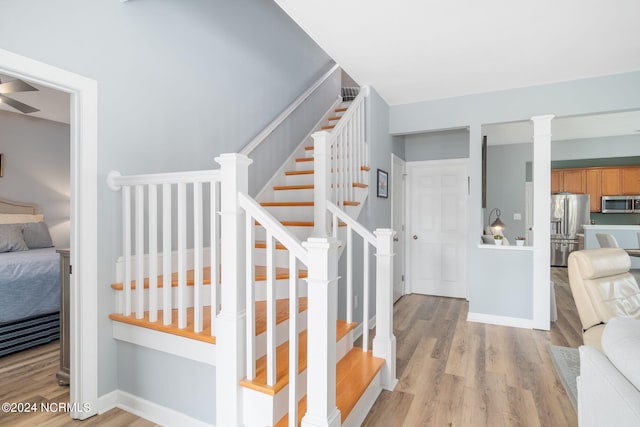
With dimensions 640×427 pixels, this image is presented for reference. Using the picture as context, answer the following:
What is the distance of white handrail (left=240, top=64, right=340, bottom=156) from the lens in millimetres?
3117

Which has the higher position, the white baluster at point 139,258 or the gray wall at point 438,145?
the gray wall at point 438,145

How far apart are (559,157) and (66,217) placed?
854cm

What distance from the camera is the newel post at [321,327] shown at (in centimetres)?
146

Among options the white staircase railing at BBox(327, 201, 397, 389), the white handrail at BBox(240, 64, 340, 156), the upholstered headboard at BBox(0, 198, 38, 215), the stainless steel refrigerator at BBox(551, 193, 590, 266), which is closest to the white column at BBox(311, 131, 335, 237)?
the white staircase railing at BBox(327, 201, 397, 389)

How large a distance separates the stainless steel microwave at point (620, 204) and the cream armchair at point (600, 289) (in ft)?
18.1

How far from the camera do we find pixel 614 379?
1.14 m

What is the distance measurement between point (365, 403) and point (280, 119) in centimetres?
269

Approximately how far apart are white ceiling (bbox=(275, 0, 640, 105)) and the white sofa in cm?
200

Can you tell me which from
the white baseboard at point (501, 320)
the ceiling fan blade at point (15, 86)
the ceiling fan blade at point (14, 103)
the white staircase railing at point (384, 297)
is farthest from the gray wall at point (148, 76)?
the white baseboard at point (501, 320)

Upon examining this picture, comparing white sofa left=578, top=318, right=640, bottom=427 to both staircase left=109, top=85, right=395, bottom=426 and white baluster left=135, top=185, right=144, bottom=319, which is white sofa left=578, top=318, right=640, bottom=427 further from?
white baluster left=135, top=185, right=144, bottom=319

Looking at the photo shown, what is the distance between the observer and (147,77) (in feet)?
7.43

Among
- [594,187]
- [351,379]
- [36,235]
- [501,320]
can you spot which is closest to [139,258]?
[351,379]

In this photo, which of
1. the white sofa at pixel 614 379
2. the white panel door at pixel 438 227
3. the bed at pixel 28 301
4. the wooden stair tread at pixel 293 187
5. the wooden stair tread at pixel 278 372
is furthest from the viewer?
the white panel door at pixel 438 227

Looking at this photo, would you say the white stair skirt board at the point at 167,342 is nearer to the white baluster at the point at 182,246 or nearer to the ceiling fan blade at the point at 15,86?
the white baluster at the point at 182,246
